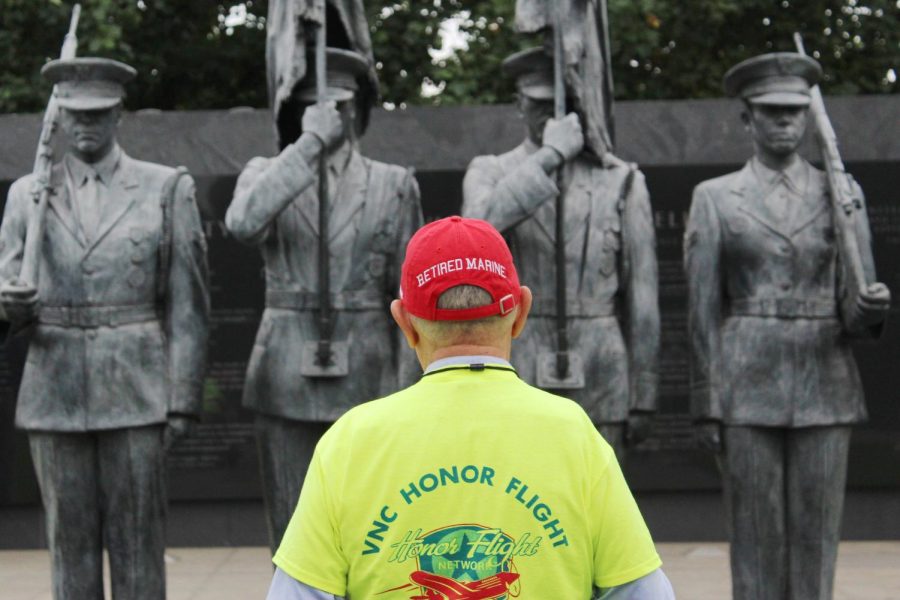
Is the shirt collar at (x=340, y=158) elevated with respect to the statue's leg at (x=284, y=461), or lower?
elevated

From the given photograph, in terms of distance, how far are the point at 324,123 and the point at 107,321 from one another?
1.03 meters

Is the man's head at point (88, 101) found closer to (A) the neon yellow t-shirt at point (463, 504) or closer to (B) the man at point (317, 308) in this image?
(B) the man at point (317, 308)

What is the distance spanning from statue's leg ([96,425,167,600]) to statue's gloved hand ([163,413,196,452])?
0.05 m

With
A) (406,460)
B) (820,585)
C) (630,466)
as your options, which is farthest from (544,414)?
(630,466)

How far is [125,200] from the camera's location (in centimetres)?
524

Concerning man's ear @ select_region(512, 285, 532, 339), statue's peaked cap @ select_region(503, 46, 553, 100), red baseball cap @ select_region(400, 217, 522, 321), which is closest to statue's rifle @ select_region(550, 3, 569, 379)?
statue's peaked cap @ select_region(503, 46, 553, 100)

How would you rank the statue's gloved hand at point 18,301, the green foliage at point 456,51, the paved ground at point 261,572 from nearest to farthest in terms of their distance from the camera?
the statue's gloved hand at point 18,301
the paved ground at point 261,572
the green foliage at point 456,51

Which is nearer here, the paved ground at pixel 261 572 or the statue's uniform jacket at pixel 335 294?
the statue's uniform jacket at pixel 335 294

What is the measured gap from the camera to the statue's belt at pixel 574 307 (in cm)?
525

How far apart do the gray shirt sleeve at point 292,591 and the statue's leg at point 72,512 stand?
298 centimetres

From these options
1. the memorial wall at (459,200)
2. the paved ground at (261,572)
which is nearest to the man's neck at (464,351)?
the paved ground at (261,572)

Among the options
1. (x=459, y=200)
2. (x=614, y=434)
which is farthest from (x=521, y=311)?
(x=459, y=200)

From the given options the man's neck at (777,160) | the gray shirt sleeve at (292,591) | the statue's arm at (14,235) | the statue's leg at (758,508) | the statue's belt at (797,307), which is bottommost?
the statue's leg at (758,508)

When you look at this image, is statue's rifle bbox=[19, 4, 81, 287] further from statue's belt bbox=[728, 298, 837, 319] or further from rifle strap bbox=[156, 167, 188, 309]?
statue's belt bbox=[728, 298, 837, 319]
